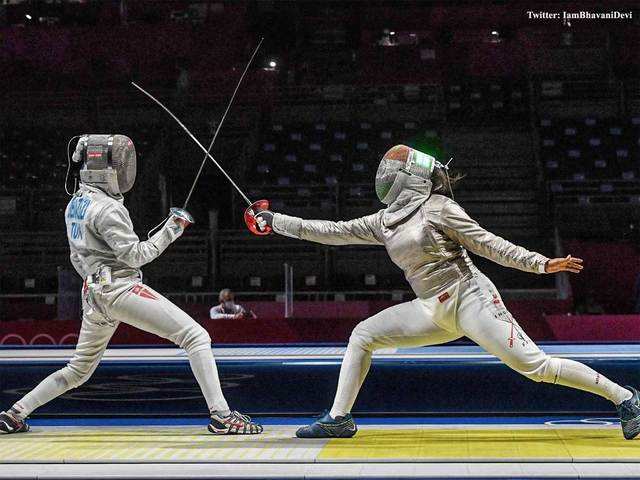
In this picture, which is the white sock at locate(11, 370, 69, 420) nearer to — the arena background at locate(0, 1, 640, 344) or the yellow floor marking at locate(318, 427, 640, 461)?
the yellow floor marking at locate(318, 427, 640, 461)

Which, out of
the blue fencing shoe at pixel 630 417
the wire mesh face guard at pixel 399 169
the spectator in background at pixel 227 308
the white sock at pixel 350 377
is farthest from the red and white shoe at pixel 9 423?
the spectator in background at pixel 227 308

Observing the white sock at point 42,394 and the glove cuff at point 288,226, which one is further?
the white sock at point 42,394

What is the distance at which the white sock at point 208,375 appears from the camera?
3.63 metres

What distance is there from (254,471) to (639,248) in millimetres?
8257

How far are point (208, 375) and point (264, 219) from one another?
0.66m

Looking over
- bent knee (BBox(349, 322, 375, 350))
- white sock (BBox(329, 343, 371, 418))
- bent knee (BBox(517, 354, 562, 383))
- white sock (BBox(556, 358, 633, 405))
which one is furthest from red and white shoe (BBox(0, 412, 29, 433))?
white sock (BBox(556, 358, 633, 405))

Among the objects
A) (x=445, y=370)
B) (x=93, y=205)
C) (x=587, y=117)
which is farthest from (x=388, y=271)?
(x=93, y=205)

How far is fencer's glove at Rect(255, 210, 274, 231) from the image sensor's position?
3.68m

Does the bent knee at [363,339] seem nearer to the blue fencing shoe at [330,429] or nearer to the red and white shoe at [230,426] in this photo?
the blue fencing shoe at [330,429]

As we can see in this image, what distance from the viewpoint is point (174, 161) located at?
1233 cm

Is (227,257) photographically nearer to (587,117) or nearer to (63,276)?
(63,276)

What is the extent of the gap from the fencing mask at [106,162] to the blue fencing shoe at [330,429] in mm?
1267

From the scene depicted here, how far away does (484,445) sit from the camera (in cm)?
329

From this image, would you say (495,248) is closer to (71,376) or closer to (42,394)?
(71,376)
